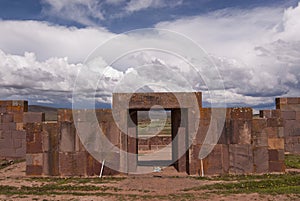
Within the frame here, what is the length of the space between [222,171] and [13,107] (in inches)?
482

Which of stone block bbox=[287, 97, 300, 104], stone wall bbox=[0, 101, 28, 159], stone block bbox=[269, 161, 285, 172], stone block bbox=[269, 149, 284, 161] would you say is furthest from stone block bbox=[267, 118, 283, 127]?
stone wall bbox=[0, 101, 28, 159]

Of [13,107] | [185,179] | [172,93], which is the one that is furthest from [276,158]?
[13,107]

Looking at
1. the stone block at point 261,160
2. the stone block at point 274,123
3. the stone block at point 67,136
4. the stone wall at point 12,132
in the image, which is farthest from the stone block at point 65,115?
the stone block at point 274,123

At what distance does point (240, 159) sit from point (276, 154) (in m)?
1.53

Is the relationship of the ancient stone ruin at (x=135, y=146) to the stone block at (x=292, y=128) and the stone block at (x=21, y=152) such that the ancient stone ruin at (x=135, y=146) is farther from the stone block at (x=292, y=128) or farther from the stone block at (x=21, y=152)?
the stone block at (x=292, y=128)

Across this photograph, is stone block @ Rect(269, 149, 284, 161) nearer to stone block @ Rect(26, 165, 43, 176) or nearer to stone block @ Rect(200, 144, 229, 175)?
stone block @ Rect(200, 144, 229, 175)

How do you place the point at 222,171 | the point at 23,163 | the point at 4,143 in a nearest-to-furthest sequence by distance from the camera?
the point at 222,171, the point at 23,163, the point at 4,143

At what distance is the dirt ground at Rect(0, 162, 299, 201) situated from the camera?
359 inches

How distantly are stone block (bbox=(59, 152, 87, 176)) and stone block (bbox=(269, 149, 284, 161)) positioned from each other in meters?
7.53

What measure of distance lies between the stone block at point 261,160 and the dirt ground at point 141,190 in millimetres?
2831

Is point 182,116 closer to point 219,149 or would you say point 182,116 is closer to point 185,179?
point 219,149

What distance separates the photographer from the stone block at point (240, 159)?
519 inches

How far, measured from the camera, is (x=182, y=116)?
13.8 m

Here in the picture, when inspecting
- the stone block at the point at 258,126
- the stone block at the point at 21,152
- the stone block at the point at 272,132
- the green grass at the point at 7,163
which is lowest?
the green grass at the point at 7,163
